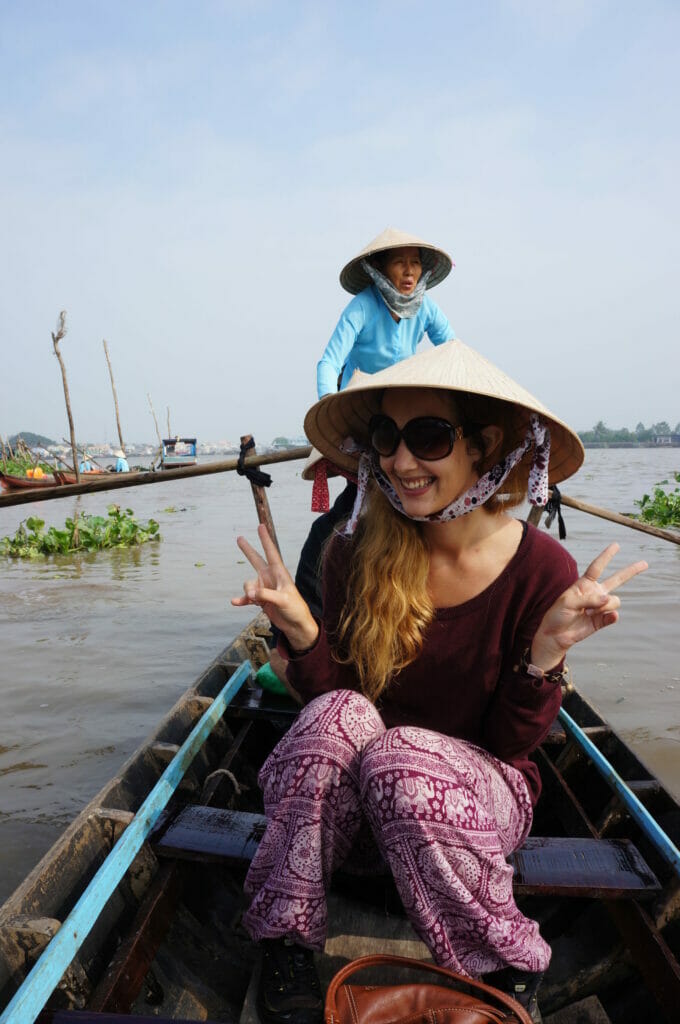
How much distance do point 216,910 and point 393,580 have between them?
48.2 inches

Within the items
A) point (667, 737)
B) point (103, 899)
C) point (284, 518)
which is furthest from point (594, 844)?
point (284, 518)

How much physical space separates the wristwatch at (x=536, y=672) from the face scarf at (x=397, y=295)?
2.25 m

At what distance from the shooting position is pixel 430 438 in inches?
62.5

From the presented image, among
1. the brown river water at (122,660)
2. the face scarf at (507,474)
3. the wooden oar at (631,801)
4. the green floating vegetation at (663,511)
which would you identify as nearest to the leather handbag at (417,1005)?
the wooden oar at (631,801)

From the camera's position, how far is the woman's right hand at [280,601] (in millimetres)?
1540

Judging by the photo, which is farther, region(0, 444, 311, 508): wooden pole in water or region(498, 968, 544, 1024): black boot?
region(0, 444, 311, 508): wooden pole in water

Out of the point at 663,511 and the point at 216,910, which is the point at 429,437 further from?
the point at 663,511

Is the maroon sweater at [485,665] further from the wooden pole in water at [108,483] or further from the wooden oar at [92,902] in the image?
the wooden pole in water at [108,483]

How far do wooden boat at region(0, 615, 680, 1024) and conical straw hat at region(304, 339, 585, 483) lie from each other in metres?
1.11

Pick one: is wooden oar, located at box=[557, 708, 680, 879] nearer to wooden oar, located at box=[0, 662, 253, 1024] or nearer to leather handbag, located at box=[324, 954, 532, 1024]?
leather handbag, located at box=[324, 954, 532, 1024]

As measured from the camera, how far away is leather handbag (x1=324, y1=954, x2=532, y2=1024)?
1.36 metres

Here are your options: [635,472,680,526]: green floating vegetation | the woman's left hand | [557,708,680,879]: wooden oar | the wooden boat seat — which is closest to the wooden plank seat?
the wooden boat seat

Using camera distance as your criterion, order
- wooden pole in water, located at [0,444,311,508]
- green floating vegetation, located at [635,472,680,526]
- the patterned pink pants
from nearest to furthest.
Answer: the patterned pink pants < wooden pole in water, located at [0,444,311,508] < green floating vegetation, located at [635,472,680,526]

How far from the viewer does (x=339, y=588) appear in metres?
1.88
